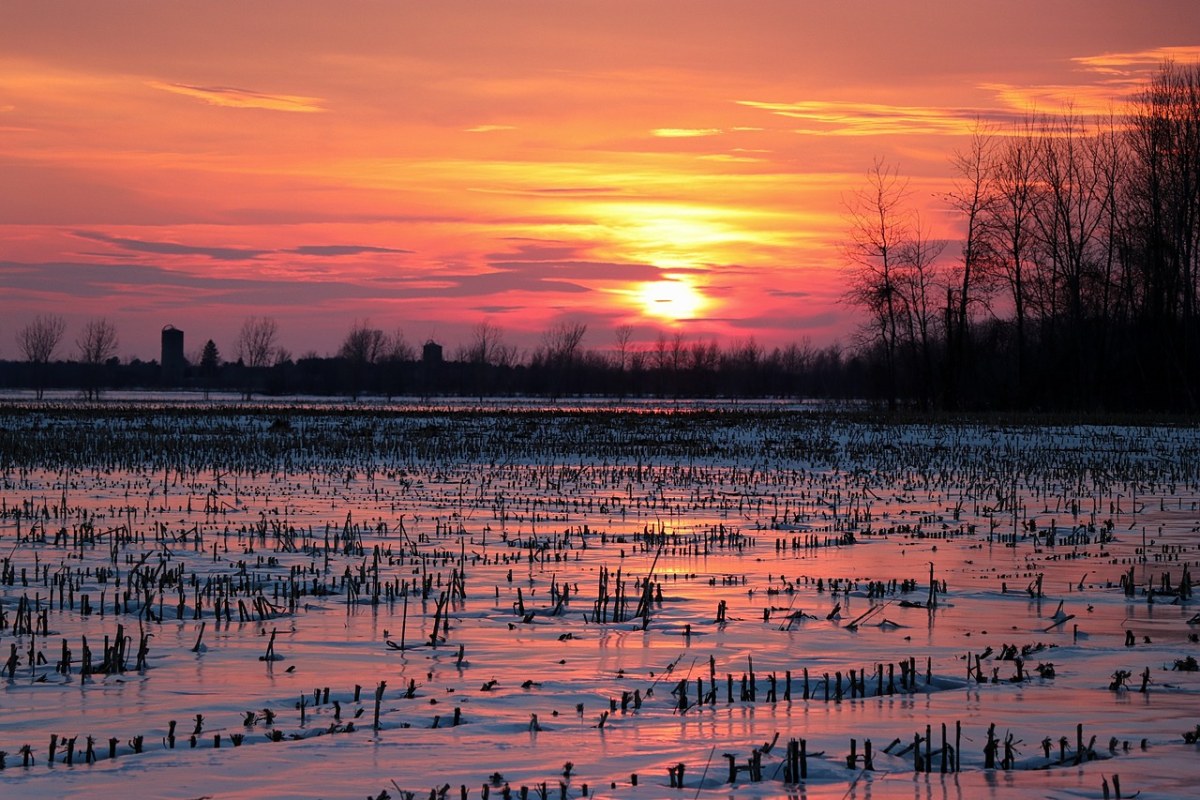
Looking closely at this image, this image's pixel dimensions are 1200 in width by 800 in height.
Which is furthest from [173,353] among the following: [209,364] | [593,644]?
[593,644]

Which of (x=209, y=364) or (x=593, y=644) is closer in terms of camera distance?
(x=593, y=644)

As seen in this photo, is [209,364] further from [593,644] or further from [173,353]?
[593,644]

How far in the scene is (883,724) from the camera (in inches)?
267

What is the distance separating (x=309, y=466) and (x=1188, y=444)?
2489 cm

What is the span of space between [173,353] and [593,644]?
7029 inches

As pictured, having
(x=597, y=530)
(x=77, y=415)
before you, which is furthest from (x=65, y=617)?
(x=77, y=415)

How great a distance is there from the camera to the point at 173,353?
176000mm

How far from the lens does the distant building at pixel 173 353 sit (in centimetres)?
17300

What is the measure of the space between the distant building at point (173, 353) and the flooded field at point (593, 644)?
524 ft

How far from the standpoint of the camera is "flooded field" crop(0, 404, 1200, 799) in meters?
5.95

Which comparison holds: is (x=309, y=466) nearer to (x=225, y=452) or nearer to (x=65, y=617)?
(x=225, y=452)

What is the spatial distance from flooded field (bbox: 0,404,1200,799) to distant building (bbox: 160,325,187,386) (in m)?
160

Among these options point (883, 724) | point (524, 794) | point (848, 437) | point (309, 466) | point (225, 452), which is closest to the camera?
point (524, 794)

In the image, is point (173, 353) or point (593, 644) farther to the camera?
point (173, 353)
